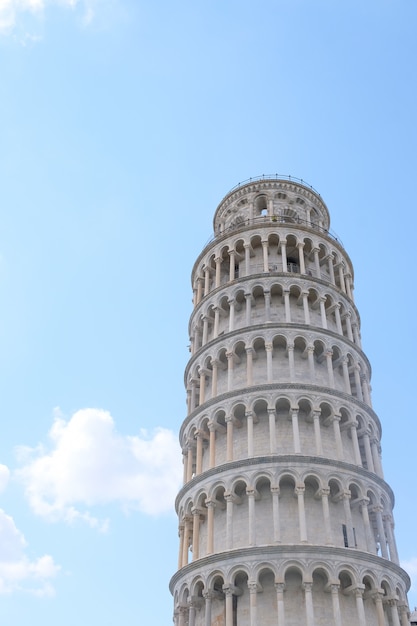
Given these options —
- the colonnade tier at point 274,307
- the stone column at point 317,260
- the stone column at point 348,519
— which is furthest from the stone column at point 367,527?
the stone column at point 317,260

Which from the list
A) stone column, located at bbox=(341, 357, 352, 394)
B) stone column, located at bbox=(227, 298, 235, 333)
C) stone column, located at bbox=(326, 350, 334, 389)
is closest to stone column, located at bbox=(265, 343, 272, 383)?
stone column, located at bbox=(227, 298, 235, 333)

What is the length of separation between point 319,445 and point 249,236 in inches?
583

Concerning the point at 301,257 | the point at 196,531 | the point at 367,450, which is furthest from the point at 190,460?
the point at 301,257

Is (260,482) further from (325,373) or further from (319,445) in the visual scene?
(325,373)

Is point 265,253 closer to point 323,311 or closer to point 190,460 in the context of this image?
point 323,311

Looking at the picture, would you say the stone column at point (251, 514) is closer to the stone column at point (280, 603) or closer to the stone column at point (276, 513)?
the stone column at point (276, 513)

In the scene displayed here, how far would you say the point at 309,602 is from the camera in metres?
26.8

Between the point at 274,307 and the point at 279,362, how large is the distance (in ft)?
12.9

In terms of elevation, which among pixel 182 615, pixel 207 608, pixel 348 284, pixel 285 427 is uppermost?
pixel 348 284

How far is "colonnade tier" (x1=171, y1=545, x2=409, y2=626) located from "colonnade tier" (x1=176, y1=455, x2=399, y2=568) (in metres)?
0.83

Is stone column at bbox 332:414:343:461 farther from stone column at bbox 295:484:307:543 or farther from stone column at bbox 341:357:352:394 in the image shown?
stone column at bbox 295:484:307:543

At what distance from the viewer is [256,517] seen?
30.2m

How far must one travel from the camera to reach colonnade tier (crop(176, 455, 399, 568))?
29.4m

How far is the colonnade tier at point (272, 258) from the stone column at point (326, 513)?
13470 millimetres
